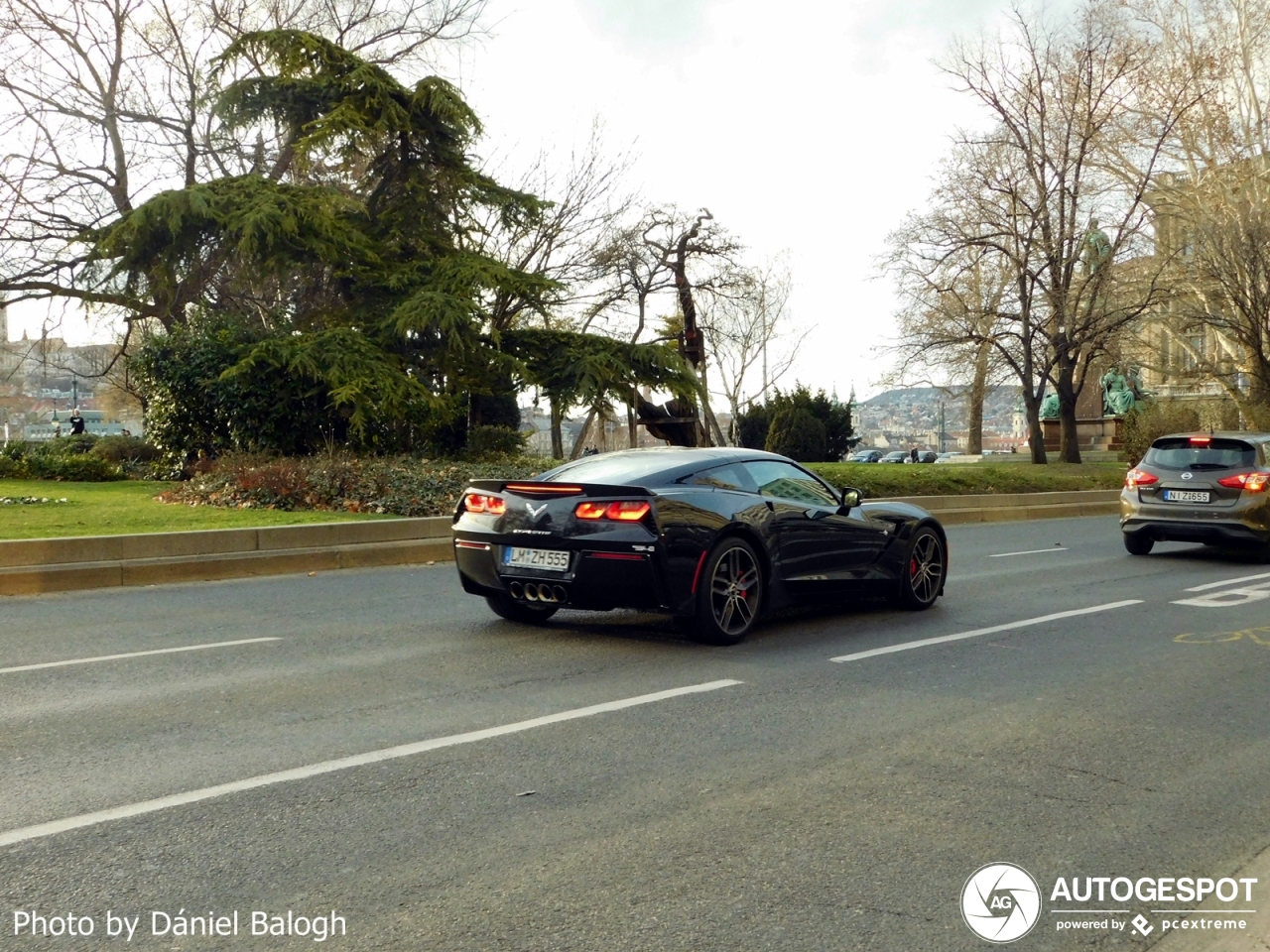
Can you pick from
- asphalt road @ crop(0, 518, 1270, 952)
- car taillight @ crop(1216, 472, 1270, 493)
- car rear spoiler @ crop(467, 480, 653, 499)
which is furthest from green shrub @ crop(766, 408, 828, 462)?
car rear spoiler @ crop(467, 480, 653, 499)

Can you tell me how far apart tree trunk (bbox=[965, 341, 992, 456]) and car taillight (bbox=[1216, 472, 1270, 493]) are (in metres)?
21.9

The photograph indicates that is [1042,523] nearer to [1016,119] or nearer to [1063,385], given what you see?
[1063,385]

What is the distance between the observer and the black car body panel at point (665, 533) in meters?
7.67

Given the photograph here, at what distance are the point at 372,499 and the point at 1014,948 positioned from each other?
551 inches

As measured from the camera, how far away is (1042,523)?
22531 millimetres

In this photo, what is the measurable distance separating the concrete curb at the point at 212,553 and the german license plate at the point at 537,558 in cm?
529

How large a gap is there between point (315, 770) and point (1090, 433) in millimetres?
58357

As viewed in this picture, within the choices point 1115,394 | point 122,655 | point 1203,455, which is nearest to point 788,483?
point 122,655

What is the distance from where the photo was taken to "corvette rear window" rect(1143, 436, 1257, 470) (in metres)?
14.5

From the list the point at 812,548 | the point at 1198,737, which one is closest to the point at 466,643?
the point at 812,548

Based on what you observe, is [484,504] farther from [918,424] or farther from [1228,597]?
[918,424]

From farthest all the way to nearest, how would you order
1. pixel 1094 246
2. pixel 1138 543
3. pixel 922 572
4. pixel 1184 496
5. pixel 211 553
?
pixel 1094 246 → pixel 1138 543 → pixel 1184 496 → pixel 211 553 → pixel 922 572

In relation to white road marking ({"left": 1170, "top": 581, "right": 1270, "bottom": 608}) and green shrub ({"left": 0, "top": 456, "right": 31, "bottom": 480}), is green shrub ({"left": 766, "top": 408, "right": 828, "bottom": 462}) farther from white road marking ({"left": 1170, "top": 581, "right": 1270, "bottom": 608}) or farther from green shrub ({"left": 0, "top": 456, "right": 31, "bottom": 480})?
white road marking ({"left": 1170, "top": 581, "right": 1270, "bottom": 608})

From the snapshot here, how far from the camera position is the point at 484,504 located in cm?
840
